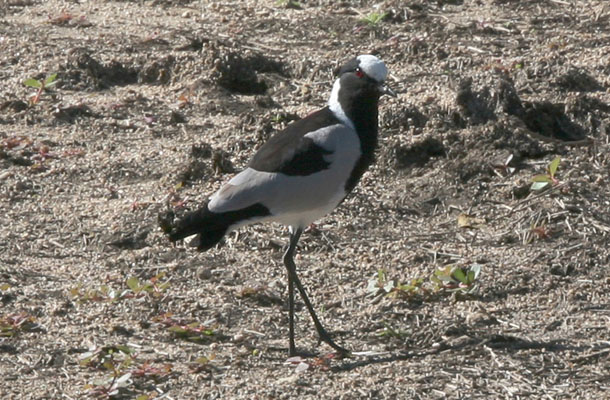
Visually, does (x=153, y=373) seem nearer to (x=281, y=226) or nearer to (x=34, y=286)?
(x=34, y=286)

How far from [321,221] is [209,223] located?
131cm

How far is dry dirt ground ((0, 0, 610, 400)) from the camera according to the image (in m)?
5.40

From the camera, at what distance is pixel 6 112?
8383mm

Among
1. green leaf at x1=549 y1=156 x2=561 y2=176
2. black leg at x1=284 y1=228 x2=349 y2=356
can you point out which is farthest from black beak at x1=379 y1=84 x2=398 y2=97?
green leaf at x1=549 y1=156 x2=561 y2=176

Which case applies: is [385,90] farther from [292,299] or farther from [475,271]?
[292,299]

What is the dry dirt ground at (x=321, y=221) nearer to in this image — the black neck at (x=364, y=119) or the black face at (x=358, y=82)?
the black neck at (x=364, y=119)

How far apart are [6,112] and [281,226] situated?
2.43m

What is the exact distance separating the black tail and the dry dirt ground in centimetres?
39

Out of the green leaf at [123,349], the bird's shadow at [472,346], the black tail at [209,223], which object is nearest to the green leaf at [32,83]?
the black tail at [209,223]

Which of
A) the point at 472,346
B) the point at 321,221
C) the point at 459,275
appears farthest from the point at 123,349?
the point at 321,221

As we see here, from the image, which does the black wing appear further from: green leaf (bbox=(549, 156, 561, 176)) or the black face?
green leaf (bbox=(549, 156, 561, 176))

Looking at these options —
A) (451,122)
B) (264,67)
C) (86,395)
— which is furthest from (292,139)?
(264,67)

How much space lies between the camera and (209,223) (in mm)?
5688

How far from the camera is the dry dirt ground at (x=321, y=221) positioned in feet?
17.7
